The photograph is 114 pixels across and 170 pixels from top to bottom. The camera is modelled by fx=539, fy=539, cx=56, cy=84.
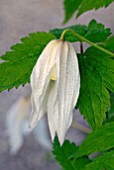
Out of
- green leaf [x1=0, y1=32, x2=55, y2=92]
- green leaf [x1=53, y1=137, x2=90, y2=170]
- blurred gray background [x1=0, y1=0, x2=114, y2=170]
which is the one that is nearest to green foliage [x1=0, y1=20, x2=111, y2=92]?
green leaf [x1=0, y1=32, x2=55, y2=92]

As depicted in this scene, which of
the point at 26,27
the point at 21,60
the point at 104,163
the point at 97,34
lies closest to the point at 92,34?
the point at 97,34

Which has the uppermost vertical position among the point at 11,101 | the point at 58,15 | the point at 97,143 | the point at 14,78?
the point at 58,15

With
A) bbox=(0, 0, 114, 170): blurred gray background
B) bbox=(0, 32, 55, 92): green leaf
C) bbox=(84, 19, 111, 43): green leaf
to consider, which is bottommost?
bbox=(0, 32, 55, 92): green leaf

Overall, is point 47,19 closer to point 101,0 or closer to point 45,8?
point 45,8

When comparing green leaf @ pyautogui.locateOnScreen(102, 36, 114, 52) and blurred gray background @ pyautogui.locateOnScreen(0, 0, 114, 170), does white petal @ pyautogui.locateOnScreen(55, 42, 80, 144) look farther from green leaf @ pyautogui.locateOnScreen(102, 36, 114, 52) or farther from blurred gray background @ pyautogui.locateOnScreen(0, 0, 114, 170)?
blurred gray background @ pyautogui.locateOnScreen(0, 0, 114, 170)

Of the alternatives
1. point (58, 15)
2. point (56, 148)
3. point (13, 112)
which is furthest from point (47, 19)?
point (56, 148)

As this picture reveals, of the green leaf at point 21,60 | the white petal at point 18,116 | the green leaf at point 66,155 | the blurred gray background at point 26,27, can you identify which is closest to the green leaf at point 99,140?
the green leaf at point 21,60
